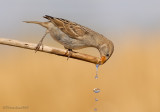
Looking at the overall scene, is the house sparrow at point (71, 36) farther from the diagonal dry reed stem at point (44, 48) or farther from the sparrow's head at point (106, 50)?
the diagonal dry reed stem at point (44, 48)

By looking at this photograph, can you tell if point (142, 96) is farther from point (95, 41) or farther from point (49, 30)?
point (49, 30)

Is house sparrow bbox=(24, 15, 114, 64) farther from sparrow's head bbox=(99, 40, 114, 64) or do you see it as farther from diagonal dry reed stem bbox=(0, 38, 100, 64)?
diagonal dry reed stem bbox=(0, 38, 100, 64)

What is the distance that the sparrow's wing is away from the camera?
199 inches

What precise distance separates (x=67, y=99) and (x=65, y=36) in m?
1.14

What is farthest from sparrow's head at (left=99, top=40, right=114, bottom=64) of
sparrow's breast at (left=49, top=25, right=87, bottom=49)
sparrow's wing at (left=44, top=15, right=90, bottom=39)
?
sparrow's wing at (left=44, top=15, right=90, bottom=39)

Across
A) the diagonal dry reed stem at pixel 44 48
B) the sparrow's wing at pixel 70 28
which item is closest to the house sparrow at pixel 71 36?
the sparrow's wing at pixel 70 28

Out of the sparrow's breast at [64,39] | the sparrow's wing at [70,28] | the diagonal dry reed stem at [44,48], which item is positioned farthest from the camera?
the sparrow's wing at [70,28]

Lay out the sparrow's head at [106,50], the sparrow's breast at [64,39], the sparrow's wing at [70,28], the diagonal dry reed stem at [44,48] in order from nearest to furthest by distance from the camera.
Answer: the diagonal dry reed stem at [44,48]
the sparrow's head at [106,50]
the sparrow's breast at [64,39]
the sparrow's wing at [70,28]

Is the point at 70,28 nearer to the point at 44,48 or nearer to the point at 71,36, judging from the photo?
the point at 71,36

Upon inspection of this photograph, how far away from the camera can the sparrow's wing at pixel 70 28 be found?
506 cm

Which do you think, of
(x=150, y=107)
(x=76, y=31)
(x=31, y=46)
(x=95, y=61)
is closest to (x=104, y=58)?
(x=95, y=61)

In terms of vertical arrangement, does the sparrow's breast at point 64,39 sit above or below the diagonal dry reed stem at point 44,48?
below

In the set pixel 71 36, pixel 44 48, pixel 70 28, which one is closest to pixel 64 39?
pixel 71 36

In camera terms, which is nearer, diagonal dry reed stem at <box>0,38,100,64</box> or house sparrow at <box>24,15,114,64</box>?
diagonal dry reed stem at <box>0,38,100,64</box>
